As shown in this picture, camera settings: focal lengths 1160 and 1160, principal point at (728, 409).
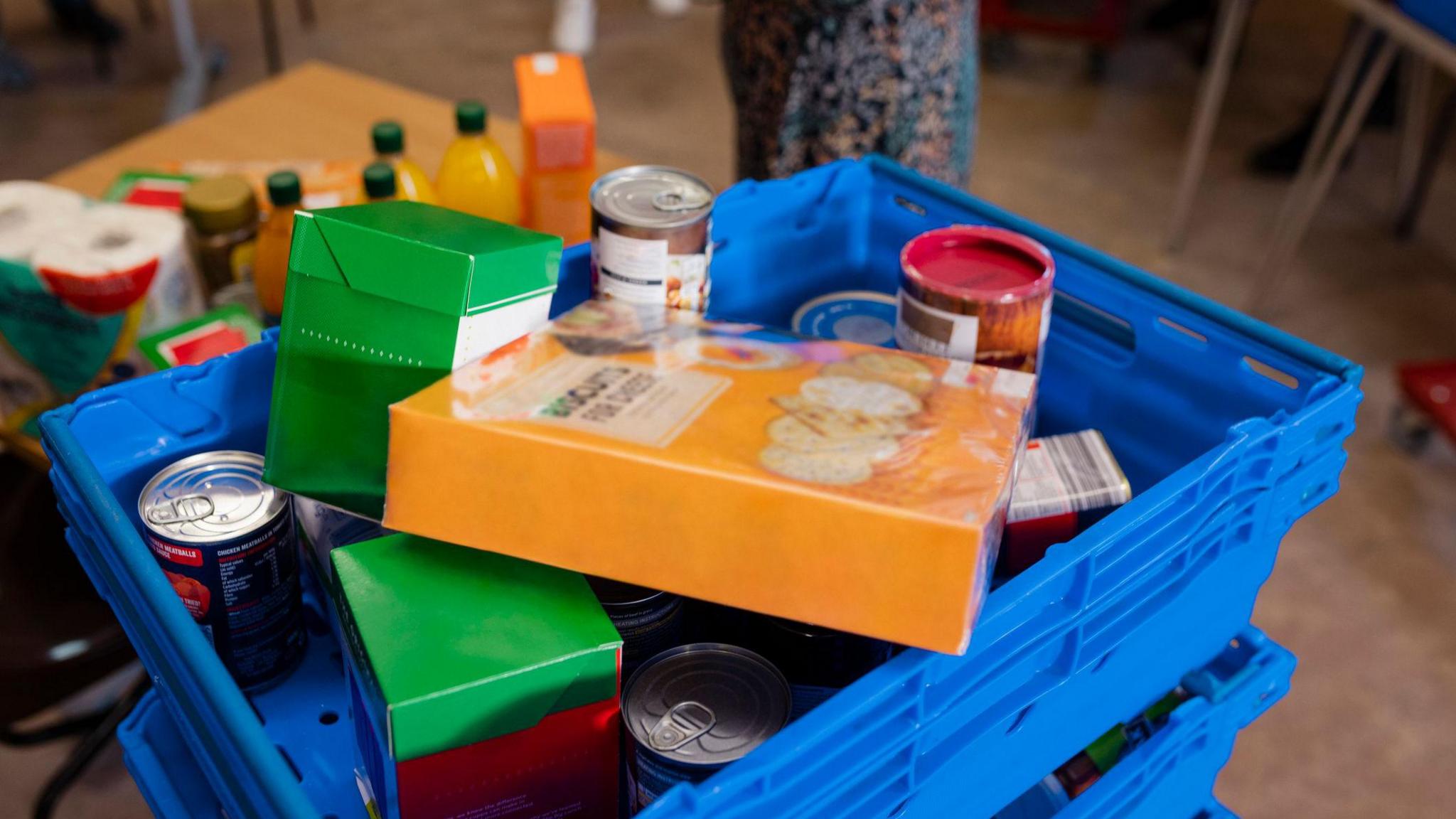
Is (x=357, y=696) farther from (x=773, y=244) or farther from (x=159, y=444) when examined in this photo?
(x=773, y=244)

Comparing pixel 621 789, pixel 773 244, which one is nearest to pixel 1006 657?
pixel 621 789

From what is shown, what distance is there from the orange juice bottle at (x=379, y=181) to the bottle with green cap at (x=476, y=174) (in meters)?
0.18

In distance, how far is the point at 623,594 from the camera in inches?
26.1

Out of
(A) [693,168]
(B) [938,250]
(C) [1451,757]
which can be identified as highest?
(B) [938,250]

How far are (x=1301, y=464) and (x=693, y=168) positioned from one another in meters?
2.41

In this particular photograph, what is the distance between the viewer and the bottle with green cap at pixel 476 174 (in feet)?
4.29

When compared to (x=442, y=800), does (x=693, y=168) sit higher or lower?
lower

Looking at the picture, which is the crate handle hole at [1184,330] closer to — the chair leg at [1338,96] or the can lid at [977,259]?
the can lid at [977,259]

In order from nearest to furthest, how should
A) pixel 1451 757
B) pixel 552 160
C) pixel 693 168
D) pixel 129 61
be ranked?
pixel 552 160 < pixel 1451 757 < pixel 693 168 < pixel 129 61

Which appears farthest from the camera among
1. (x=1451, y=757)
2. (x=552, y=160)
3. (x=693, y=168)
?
(x=693, y=168)

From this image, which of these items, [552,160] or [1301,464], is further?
[552,160]

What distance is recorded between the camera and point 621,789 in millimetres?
656

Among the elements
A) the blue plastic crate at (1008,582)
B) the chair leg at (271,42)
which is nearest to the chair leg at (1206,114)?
the blue plastic crate at (1008,582)

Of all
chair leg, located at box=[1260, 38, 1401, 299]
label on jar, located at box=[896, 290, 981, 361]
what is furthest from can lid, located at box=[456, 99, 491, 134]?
chair leg, located at box=[1260, 38, 1401, 299]
